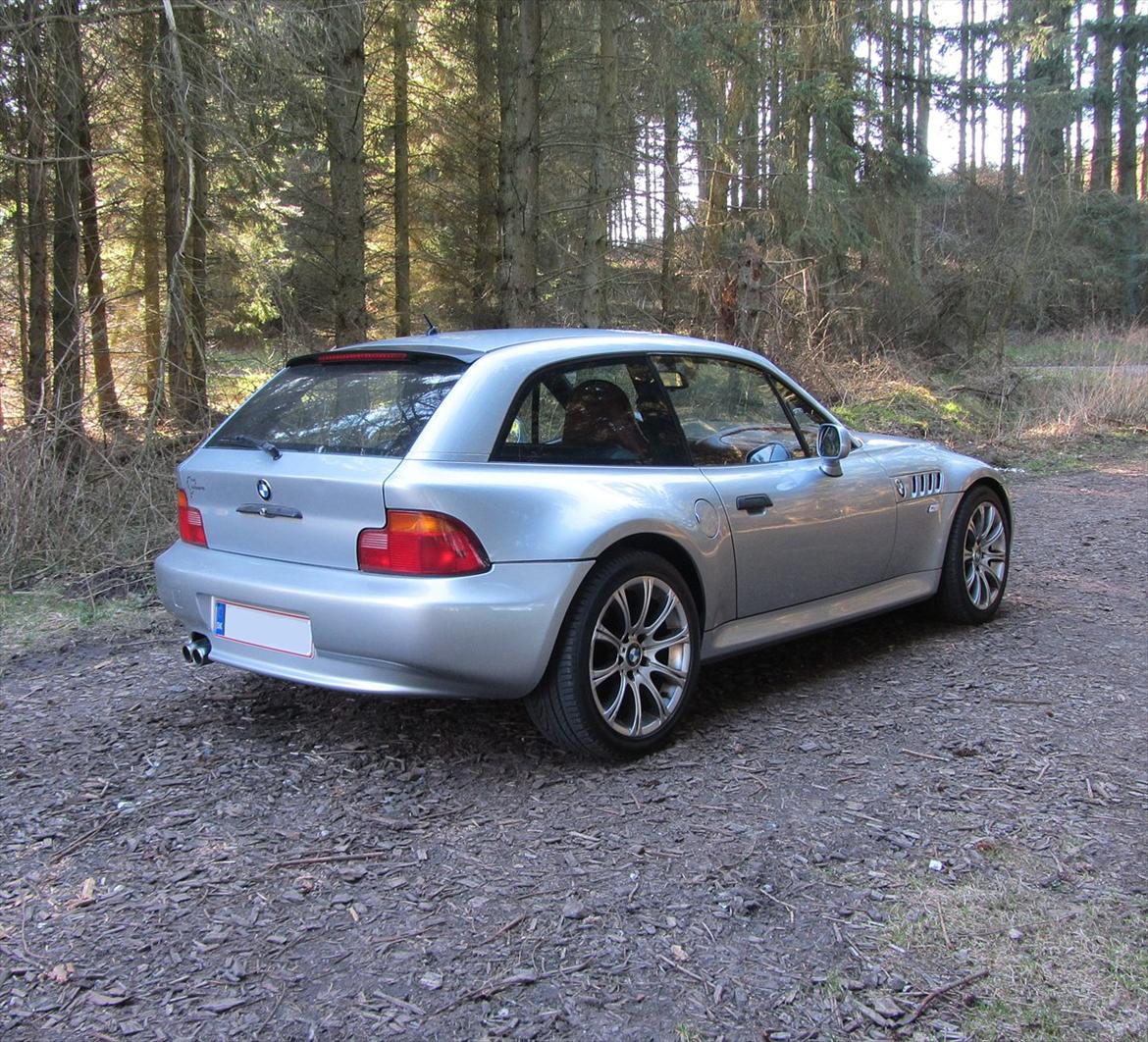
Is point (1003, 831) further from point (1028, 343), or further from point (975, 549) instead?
point (1028, 343)

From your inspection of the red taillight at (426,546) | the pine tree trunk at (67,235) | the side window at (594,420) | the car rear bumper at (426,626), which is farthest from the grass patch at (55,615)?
the side window at (594,420)

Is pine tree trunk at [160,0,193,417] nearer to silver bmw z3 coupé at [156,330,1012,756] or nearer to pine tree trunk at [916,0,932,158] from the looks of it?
silver bmw z3 coupé at [156,330,1012,756]

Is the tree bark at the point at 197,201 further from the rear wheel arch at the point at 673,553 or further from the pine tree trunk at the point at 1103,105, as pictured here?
the pine tree trunk at the point at 1103,105

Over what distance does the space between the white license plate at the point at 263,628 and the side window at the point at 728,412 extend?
1.70 metres

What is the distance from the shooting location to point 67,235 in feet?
28.4

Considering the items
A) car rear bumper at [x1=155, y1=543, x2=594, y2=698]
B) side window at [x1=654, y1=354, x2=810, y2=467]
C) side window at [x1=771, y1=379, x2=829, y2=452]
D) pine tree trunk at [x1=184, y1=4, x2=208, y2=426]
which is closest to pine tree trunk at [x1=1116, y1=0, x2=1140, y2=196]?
pine tree trunk at [x1=184, y1=4, x2=208, y2=426]

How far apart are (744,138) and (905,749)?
11.5m

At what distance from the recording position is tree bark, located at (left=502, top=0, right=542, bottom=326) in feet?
35.8

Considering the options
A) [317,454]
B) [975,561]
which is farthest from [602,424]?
[975,561]

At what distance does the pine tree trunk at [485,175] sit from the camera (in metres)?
15.6

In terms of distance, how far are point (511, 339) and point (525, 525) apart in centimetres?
94

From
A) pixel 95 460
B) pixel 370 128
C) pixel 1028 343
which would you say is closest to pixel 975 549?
pixel 95 460

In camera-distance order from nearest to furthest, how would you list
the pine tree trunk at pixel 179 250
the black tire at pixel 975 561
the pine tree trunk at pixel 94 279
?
the black tire at pixel 975 561, the pine tree trunk at pixel 179 250, the pine tree trunk at pixel 94 279

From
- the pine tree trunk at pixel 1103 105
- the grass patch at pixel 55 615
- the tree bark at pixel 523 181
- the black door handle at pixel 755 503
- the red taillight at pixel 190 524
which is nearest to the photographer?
the red taillight at pixel 190 524
